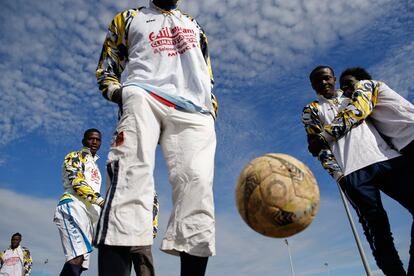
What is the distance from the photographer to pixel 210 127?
2959 millimetres

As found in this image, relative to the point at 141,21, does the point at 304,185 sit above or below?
below

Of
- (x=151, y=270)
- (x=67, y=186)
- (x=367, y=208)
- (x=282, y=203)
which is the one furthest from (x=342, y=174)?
(x=67, y=186)

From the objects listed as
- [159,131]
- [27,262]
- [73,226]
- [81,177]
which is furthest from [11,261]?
[159,131]

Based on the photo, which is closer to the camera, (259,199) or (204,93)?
(259,199)

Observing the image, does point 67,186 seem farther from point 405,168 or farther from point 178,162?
point 405,168

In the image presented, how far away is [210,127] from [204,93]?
0.33 meters

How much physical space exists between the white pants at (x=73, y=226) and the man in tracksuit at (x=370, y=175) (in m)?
4.24

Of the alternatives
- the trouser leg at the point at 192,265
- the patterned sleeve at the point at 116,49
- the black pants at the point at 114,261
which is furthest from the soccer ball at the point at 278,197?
the patterned sleeve at the point at 116,49

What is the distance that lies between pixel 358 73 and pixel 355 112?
4.16ft

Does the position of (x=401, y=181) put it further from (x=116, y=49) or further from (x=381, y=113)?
(x=116, y=49)

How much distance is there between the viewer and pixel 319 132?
473 centimetres

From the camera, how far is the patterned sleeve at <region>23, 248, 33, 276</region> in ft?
43.1

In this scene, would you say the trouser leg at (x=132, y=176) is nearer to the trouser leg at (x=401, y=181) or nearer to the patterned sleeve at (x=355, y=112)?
the patterned sleeve at (x=355, y=112)

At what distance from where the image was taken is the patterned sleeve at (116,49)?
3.15m
